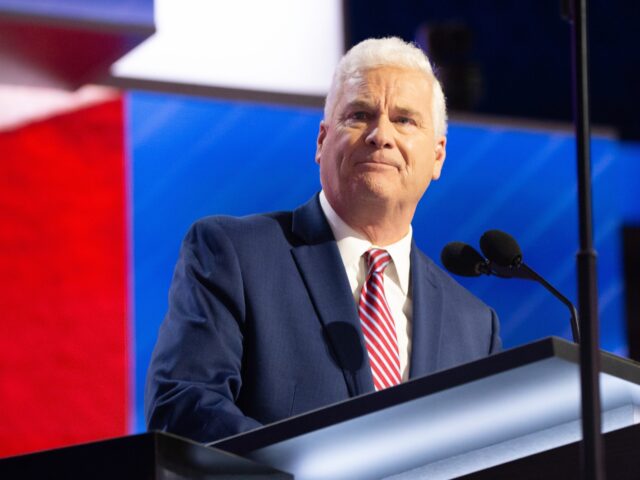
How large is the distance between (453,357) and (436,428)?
790 millimetres

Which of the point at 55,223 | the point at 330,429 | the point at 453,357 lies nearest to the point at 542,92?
the point at 55,223

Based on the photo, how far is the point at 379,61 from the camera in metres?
2.49

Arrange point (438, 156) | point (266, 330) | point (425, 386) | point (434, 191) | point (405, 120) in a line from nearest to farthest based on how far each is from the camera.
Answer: point (425, 386)
point (266, 330)
point (405, 120)
point (438, 156)
point (434, 191)

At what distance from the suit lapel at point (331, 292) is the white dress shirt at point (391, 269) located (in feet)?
0.15

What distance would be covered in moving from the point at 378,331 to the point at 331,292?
108 mm

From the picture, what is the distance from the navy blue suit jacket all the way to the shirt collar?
0.10 feet

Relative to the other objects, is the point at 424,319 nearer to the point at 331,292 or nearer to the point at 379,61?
the point at 331,292

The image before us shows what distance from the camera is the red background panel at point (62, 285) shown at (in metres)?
3.77

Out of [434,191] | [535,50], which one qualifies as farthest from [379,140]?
[535,50]

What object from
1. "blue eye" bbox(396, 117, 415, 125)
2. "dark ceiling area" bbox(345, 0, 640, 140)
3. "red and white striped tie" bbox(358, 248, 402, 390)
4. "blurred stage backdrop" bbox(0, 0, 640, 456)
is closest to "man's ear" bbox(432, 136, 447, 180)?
"blue eye" bbox(396, 117, 415, 125)

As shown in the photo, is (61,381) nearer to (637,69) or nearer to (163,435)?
(163,435)

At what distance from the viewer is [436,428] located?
1.53 m

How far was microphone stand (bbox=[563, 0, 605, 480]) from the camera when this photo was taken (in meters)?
1.30

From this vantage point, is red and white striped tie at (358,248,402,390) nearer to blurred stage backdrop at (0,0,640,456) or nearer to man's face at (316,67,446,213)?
man's face at (316,67,446,213)
